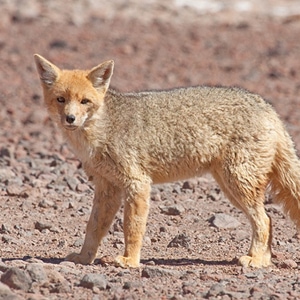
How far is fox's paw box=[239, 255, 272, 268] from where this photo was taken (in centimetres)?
915

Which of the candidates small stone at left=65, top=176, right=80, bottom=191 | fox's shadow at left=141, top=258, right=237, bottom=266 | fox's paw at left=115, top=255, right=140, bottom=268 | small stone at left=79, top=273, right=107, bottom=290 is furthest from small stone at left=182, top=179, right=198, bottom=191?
small stone at left=79, top=273, right=107, bottom=290

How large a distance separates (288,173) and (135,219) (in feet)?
5.41

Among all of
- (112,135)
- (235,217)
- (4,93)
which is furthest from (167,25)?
(112,135)

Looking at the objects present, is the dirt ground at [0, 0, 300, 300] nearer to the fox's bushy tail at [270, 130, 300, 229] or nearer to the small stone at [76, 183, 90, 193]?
the small stone at [76, 183, 90, 193]

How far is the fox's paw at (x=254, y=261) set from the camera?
9.15 metres

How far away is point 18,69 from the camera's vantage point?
21.1 meters

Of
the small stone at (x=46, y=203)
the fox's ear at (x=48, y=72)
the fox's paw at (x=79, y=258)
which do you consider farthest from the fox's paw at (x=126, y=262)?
the small stone at (x=46, y=203)

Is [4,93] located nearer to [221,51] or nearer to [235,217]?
[221,51]

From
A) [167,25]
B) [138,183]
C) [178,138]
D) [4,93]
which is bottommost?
[138,183]

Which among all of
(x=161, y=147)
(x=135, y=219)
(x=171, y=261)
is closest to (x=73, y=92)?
(x=161, y=147)

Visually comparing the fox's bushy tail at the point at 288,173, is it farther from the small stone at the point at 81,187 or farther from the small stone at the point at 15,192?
the small stone at the point at 15,192

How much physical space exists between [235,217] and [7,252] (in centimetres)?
285

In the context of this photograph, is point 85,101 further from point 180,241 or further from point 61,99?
point 180,241

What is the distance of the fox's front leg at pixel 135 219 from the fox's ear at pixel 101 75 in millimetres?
1063
